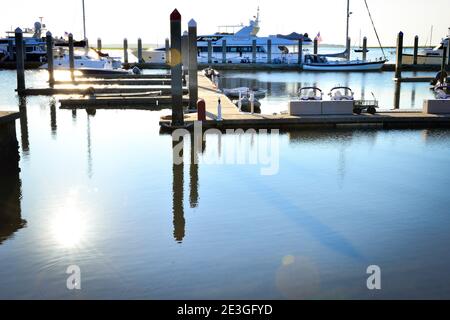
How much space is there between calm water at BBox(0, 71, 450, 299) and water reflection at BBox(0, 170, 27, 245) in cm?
4

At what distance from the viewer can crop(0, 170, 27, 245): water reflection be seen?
33.8 feet

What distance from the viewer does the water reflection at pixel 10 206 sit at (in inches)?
405

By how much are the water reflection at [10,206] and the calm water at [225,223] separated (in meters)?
0.04

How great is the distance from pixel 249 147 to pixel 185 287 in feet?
32.8

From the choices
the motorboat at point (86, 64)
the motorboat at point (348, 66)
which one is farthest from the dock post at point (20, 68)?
the motorboat at point (348, 66)

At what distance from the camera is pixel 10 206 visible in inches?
463

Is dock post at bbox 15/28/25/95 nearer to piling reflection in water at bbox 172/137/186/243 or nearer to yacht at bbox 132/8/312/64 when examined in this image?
piling reflection in water at bbox 172/137/186/243

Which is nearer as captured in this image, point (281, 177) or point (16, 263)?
point (16, 263)

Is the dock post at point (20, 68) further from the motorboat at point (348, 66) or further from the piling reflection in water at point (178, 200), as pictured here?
the motorboat at point (348, 66)

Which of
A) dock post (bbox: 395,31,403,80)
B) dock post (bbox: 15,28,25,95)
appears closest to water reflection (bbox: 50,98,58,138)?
dock post (bbox: 15,28,25,95)

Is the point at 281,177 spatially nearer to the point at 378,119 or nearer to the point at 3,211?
the point at 3,211

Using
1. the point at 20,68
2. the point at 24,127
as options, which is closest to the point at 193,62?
the point at 24,127

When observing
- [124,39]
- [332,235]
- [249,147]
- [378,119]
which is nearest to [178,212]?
[332,235]

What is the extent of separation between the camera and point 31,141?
19.0 meters
